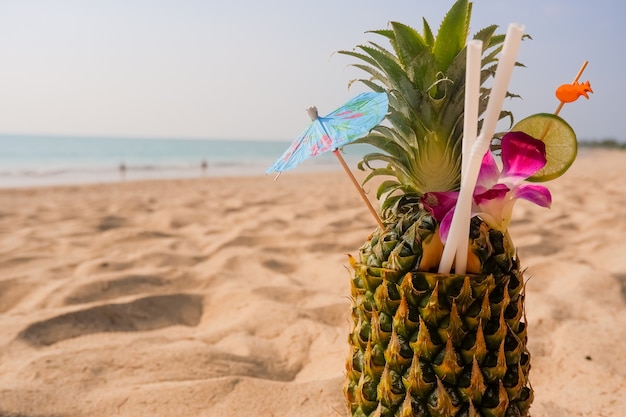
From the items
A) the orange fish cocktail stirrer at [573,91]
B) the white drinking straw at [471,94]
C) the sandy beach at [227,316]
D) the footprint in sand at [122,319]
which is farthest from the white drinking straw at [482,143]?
the footprint in sand at [122,319]

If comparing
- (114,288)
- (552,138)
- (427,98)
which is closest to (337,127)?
(427,98)

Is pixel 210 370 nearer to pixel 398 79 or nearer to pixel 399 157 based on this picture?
pixel 399 157

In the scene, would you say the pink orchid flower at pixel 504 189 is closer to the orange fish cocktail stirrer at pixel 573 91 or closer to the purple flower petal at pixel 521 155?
the purple flower petal at pixel 521 155

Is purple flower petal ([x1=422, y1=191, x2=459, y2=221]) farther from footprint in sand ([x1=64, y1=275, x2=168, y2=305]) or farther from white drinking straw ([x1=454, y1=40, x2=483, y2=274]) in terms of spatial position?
footprint in sand ([x1=64, y1=275, x2=168, y2=305])

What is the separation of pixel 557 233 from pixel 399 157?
378cm

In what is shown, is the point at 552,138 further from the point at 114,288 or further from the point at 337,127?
the point at 114,288

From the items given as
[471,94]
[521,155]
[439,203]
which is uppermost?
[471,94]

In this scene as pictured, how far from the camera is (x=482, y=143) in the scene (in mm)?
1065

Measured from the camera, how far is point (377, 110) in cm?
126

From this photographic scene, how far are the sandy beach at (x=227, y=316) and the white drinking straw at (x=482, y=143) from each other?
835 mm

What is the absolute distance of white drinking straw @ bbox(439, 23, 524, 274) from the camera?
3.18ft

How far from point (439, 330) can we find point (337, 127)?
55 cm

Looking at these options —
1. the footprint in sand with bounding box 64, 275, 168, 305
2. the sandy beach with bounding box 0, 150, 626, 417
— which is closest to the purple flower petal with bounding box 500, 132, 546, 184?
the sandy beach with bounding box 0, 150, 626, 417

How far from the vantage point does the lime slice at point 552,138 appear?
1.28 meters
